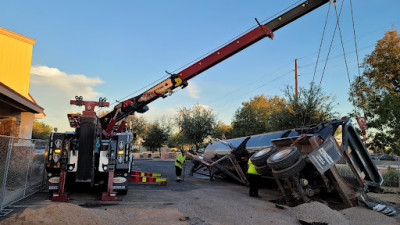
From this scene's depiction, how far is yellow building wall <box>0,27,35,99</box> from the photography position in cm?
1367

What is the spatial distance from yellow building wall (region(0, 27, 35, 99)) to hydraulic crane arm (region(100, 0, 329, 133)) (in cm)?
648

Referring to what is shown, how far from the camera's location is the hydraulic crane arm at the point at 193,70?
10273 mm

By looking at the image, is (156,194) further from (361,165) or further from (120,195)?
(361,165)

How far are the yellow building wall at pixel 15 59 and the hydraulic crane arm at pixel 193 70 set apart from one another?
21.2 feet

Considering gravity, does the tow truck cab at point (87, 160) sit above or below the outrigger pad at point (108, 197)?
above

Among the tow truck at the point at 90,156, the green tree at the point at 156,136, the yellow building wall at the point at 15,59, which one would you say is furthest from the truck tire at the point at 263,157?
the green tree at the point at 156,136

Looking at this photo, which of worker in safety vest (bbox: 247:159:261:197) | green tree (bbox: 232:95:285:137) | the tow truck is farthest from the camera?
green tree (bbox: 232:95:285:137)

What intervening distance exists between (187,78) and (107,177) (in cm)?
518

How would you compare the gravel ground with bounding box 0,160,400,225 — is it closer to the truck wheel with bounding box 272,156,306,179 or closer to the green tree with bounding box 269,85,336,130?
the truck wheel with bounding box 272,156,306,179

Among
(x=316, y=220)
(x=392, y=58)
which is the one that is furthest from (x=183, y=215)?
(x=392, y=58)

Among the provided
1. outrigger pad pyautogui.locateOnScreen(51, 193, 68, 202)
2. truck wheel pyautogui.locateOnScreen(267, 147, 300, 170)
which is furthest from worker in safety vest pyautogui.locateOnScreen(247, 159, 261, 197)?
outrigger pad pyautogui.locateOnScreen(51, 193, 68, 202)

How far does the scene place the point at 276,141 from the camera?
8203mm

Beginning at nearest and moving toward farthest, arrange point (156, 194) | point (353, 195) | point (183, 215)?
1. point (183, 215)
2. point (353, 195)
3. point (156, 194)

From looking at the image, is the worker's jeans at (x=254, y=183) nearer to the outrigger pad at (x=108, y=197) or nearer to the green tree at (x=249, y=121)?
the outrigger pad at (x=108, y=197)
